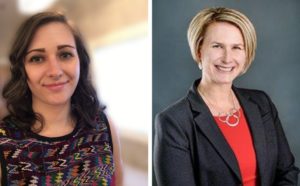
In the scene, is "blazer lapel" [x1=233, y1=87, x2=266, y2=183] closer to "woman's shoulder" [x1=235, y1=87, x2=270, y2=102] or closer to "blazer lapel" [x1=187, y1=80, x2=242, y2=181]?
"woman's shoulder" [x1=235, y1=87, x2=270, y2=102]

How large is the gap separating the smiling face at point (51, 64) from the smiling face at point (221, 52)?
2.29ft

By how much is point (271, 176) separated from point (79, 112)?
42.3 inches

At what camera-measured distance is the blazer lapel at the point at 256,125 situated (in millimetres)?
2064

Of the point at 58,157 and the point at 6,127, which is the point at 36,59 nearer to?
the point at 6,127

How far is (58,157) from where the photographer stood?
183 centimetres

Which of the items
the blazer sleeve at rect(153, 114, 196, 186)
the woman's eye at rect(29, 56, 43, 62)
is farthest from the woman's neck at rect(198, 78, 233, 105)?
the woman's eye at rect(29, 56, 43, 62)

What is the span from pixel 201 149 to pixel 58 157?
72cm

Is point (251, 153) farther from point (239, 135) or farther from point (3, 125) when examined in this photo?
point (3, 125)

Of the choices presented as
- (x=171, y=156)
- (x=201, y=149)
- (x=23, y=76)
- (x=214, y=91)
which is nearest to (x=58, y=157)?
(x=23, y=76)

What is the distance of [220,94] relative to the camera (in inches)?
84.0

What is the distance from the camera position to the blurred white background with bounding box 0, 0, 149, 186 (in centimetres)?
194

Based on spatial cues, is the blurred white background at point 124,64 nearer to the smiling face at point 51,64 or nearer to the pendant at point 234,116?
the smiling face at point 51,64

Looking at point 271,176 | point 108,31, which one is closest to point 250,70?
point 271,176

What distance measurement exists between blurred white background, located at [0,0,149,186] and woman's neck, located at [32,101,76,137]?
20cm
